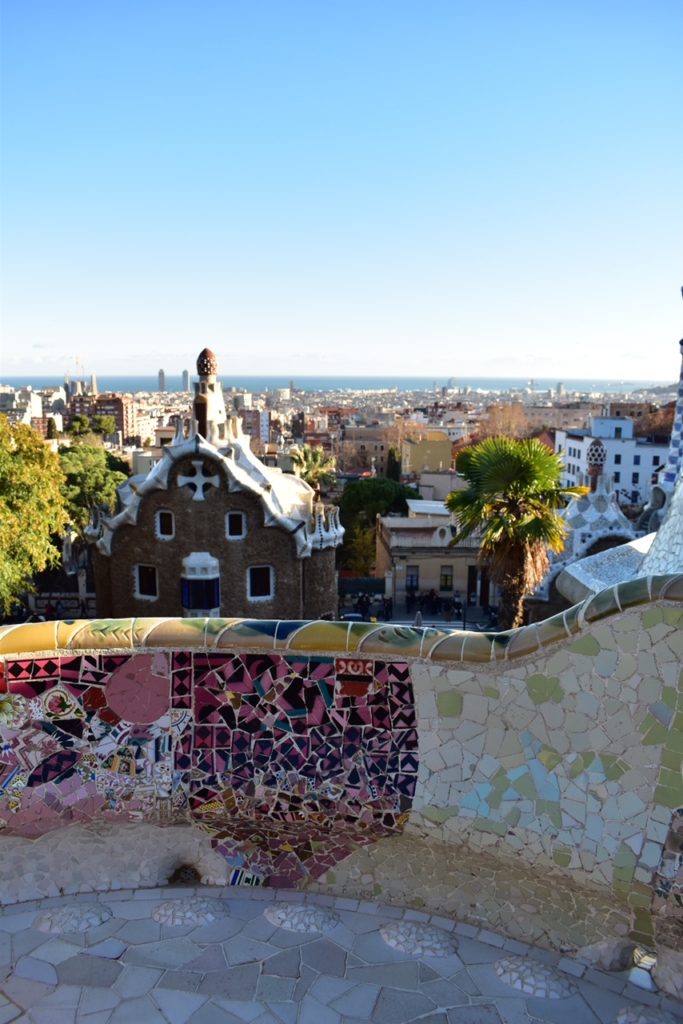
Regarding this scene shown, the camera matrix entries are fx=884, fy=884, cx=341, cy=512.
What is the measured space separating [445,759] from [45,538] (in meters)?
12.3

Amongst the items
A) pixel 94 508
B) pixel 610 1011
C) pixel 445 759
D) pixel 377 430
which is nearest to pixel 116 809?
pixel 445 759

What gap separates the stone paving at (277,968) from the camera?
18.1 ft

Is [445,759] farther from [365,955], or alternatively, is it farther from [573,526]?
[573,526]

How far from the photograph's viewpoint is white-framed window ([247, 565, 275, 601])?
19656mm

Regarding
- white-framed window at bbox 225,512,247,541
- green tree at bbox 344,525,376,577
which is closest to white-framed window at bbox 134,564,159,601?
white-framed window at bbox 225,512,247,541

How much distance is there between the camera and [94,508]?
21297 mm

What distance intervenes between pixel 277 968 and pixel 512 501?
8192 mm

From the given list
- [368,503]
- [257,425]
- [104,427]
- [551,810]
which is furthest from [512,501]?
[257,425]

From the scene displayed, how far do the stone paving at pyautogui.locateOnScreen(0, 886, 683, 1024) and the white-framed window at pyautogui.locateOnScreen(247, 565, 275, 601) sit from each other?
42.7ft

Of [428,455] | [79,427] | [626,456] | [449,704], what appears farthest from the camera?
[79,427]

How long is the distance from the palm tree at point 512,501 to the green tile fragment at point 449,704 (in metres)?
6.36

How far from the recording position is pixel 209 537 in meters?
19.2

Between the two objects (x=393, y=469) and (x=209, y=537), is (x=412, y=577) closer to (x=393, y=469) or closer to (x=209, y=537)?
(x=209, y=537)

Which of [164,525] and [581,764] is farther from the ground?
[581,764]
